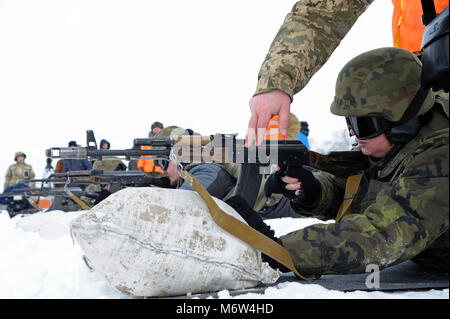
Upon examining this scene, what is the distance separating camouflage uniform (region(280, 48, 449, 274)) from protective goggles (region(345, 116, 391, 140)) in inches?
1.6

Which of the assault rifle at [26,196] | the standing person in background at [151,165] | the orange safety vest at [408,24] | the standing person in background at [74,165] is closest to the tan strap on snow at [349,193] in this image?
the orange safety vest at [408,24]

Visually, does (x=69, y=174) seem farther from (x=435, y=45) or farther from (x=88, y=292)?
(x=435, y=45)

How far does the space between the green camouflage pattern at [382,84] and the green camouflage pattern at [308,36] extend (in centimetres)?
32

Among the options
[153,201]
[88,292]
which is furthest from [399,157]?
[88,292]

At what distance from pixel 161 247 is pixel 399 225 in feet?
2.56

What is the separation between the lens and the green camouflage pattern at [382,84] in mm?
1383

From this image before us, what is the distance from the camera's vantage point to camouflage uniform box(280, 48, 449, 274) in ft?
3.94

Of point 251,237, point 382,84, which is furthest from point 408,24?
point 251,237

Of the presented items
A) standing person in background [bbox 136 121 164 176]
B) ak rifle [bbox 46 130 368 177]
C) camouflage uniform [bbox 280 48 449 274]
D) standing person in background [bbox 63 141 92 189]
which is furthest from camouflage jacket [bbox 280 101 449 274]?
standing person in background [bbox 63 141 92 189]

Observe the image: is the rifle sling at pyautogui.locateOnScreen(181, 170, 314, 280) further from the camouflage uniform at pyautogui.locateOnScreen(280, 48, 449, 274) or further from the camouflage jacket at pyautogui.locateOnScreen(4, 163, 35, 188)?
the camouflage jacket at pyautogui.locateOnScreen(4, 163, 35, 188)

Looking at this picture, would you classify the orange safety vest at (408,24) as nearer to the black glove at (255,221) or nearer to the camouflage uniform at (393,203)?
the camouflage uniform at (393,203)

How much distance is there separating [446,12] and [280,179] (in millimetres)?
1063

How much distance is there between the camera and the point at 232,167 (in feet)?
11.8

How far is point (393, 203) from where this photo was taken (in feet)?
4.18
